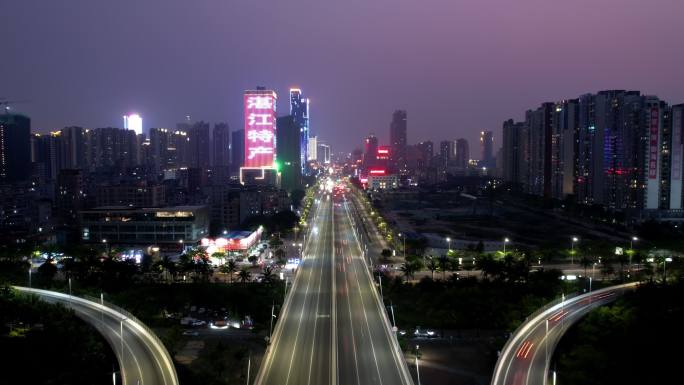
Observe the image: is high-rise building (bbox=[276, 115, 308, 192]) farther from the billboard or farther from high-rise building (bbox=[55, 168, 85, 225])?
high-rise building (bbox=[55, 168, 85, 225])

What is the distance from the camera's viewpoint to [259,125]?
4909 centimetres

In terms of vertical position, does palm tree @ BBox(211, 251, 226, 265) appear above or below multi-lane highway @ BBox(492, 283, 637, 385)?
above

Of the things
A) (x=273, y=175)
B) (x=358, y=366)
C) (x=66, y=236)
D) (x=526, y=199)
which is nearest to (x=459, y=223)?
(x=526, y=199)

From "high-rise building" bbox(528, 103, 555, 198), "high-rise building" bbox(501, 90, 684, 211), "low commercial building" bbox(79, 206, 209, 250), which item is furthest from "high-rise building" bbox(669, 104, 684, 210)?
"low commercial building" bbox(79, 206, 209, 250)

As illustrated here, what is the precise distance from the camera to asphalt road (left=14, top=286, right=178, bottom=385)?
10.3 meters

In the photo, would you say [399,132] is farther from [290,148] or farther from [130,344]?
[130,344]

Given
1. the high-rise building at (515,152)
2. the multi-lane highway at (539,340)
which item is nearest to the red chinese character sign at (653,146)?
the multi-lane highway at (539,340)

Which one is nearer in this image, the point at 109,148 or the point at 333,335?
the point at 333,335

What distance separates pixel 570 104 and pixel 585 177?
6494mm

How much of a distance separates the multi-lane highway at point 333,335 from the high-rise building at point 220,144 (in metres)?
69.3

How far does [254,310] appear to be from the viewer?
51.2 feet

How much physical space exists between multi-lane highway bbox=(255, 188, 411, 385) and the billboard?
91.6 ft

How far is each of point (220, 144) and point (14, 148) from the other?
4125 centimetres

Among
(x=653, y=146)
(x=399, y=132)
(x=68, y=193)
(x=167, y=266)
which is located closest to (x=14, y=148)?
(x=68, y=193)
